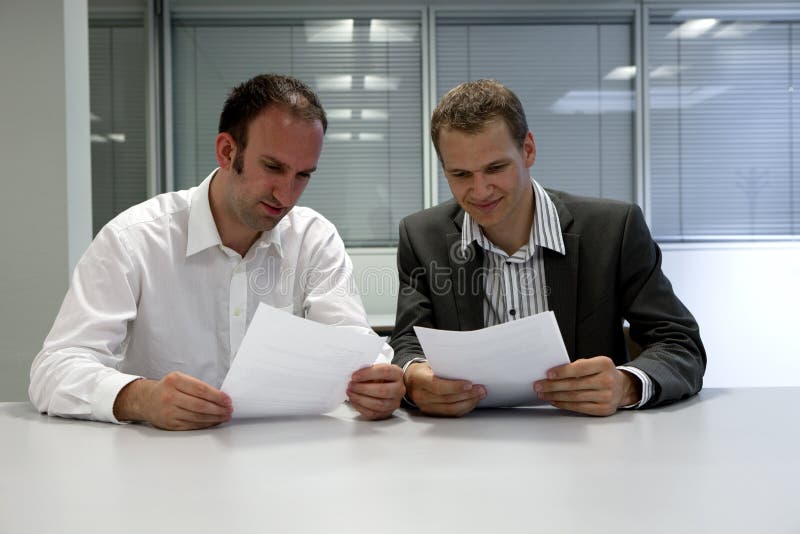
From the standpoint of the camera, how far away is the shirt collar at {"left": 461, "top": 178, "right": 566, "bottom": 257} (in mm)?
1700

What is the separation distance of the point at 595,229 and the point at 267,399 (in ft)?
2.95

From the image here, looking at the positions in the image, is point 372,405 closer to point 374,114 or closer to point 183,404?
point 183,404

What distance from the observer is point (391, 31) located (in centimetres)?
456

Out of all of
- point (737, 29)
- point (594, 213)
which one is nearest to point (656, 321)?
point (594, 213)

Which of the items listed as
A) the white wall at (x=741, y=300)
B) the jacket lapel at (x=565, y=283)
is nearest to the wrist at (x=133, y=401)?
the jacket lapel at (x=565, y=283)

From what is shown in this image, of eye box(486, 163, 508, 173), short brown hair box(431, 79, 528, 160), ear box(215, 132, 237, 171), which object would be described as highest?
short brown hair box(431, 79, 528, 160)

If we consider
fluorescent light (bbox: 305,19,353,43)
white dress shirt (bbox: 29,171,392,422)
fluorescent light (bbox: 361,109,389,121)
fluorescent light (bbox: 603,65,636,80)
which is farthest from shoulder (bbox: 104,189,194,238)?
fluorescent light (bbox: 603,65,636,80)

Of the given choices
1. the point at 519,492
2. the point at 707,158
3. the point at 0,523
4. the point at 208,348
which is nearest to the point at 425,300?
the point at 208,348

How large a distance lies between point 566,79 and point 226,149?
3386 mm

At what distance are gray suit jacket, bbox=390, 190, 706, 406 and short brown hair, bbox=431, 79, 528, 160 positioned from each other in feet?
0.83

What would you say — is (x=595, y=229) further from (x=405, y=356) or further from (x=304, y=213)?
(x=304, y=213)

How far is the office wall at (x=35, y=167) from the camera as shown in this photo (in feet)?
7.95

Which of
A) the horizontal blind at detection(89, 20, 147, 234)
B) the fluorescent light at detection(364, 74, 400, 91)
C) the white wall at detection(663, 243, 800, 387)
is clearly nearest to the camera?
the horizontal blind at detection(89, 20, 147, 234)

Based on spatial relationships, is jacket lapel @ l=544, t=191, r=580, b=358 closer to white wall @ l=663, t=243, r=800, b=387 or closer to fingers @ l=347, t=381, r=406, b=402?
fingers @ l=347, t=381, r=406, b=402
